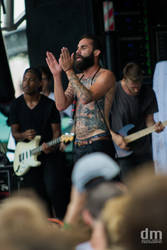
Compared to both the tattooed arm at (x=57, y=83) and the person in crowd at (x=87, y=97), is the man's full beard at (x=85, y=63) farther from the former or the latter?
the tattooed arm at (x=57, y=83)

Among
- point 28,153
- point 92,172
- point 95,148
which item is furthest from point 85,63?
point 92,172

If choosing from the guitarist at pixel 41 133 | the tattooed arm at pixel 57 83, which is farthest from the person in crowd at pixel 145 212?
the guitarist at pixel 41 133

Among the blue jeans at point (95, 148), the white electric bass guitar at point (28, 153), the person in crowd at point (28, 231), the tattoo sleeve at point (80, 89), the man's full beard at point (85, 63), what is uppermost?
the man's full beard at point (85, 63)

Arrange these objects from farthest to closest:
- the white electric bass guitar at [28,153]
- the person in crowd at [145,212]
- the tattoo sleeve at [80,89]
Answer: the white electric bass guitar at [28,153], the tattoo sleeve at [80,89], the person in crowd at [145,212]

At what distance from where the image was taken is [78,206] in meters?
1.91

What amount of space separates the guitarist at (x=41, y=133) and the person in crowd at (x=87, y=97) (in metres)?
0.94

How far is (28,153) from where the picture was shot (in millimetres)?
5207

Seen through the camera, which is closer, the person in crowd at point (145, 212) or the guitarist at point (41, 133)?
the person in crowd at point (145, 212)

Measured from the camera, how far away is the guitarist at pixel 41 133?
4.71m

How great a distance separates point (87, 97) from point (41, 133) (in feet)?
4.78

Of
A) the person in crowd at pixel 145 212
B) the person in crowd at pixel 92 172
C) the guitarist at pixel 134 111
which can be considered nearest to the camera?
the person in crowd at pixel 145 212

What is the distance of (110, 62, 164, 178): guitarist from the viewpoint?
4.84 m

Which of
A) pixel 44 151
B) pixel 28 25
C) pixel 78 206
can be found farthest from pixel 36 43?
pixel 78 206

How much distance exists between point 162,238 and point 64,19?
490cm
